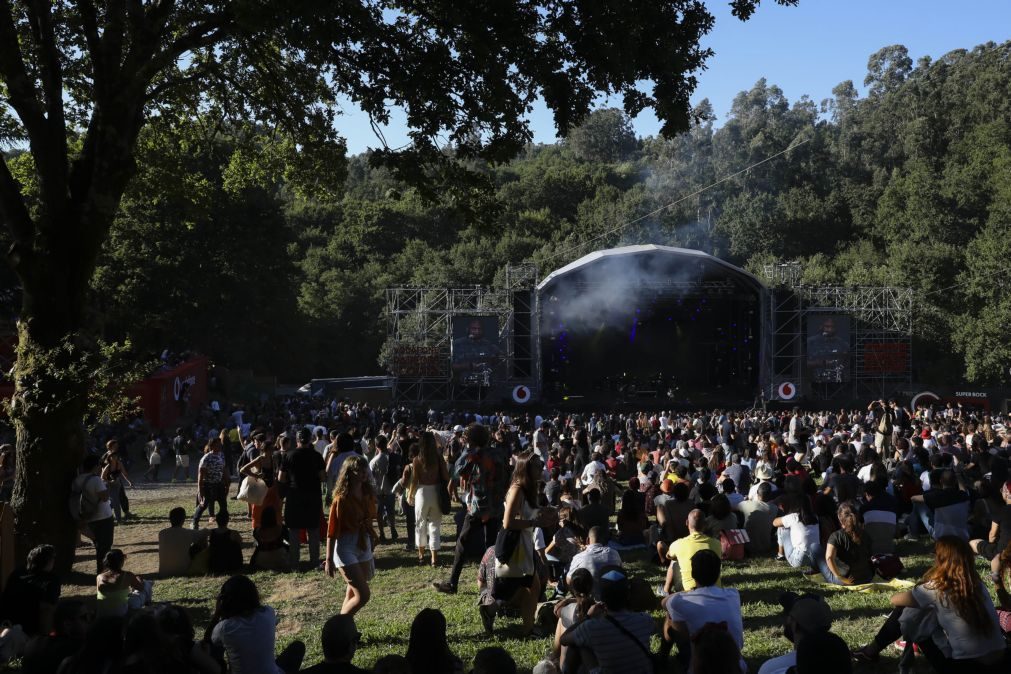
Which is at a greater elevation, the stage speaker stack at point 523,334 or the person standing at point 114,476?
the stage speaker stack at point 523,334

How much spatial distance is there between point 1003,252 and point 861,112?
155 feet

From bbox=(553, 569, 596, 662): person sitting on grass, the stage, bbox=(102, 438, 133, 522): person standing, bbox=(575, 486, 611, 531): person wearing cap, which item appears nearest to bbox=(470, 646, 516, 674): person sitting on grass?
bbox=(553, 569, 596, 662): person sitting on grass

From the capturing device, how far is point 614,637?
14.9 ft

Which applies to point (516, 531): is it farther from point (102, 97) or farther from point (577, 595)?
point (102, 97)

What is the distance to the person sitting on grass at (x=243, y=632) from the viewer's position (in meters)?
4.80

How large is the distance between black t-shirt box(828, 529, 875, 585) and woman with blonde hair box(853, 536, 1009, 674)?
289 centimetres

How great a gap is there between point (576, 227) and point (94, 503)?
56.8 metres

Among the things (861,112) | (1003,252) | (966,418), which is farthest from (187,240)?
(861,112)

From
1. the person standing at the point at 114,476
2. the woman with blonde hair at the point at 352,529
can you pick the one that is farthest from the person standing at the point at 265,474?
the woman with blonde hair at the point at 352,529

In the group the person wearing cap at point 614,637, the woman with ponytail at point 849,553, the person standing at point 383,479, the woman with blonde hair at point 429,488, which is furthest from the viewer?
the person standing at point 383,479

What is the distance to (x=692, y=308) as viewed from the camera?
36.9 metres

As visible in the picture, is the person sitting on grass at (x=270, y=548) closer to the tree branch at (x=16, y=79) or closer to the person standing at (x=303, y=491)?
the person standing at (x=303, y=491)

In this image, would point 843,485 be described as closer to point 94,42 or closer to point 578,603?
point 578,603

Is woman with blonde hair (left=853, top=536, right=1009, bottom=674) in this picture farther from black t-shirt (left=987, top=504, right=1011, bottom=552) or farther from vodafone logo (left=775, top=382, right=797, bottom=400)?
vodafone logo (left=775, top=382, right=797, bottom=400)
